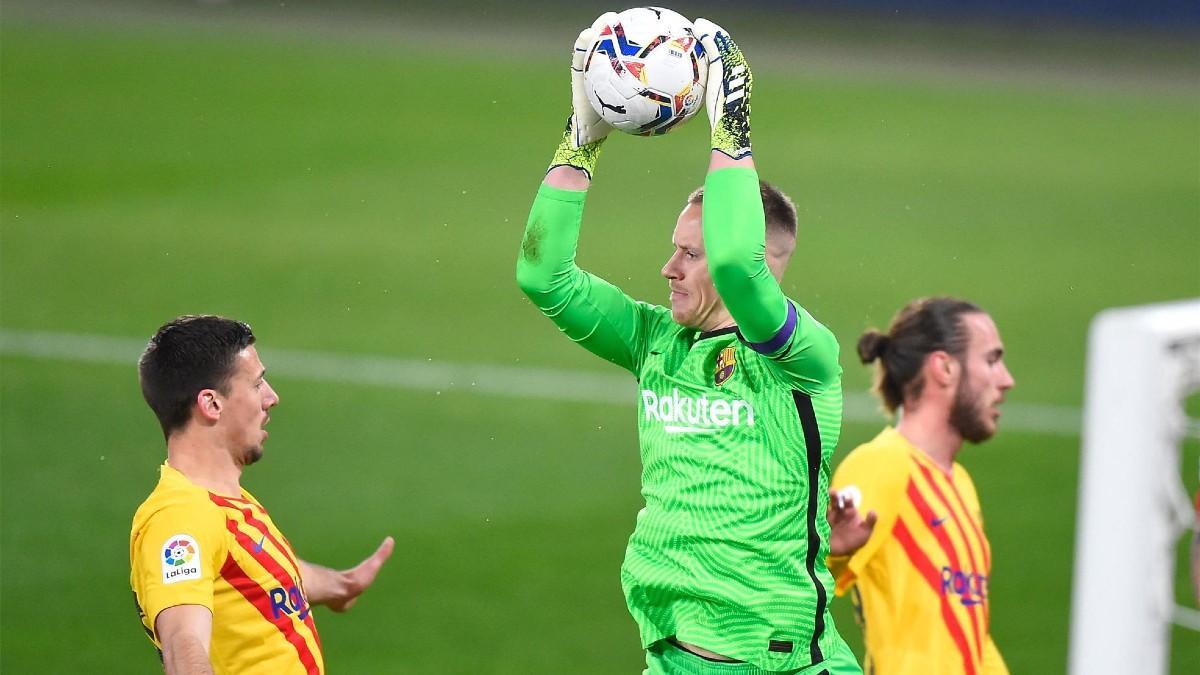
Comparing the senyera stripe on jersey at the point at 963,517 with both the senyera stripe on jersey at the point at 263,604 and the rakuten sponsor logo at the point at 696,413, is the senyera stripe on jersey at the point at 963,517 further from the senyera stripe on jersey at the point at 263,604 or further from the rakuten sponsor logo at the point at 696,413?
the senyera stripe on jersey at the point at 263,604

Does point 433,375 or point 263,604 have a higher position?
point 263,604

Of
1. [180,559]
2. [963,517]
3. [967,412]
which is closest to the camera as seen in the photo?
[180,559]

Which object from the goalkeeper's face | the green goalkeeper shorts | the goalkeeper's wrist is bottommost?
the green goalkeeper shorts

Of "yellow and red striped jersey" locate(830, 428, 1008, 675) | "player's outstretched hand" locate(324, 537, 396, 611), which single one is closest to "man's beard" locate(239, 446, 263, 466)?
"player's outstretched hand" locate(324, 537, 396, 611)

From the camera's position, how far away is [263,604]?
15.5 feet

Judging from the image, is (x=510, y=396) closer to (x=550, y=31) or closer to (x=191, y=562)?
(x=191, y=562)

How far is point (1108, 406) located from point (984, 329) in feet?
7.24

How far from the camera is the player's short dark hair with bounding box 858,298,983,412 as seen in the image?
6102mm

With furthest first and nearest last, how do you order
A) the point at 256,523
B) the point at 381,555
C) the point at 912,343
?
the point at 912,343 → the point at 381,555 → the point at 256,523

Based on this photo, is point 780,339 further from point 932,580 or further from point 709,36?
point 932,580

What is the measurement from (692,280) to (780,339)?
443mm

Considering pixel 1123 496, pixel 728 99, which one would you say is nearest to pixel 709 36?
pixel 728 99

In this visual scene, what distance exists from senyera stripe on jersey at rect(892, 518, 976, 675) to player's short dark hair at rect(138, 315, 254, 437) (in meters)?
2.21

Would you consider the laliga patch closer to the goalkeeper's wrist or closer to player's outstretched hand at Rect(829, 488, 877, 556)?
the goalkeeper's wrist
